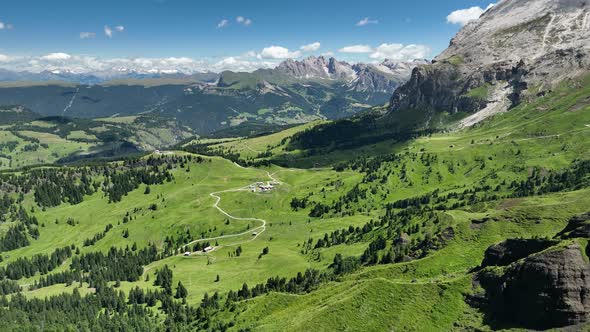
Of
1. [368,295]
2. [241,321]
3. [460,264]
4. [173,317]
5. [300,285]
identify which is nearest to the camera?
[368,295]

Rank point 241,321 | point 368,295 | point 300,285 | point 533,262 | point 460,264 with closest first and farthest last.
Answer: point 533,262 → point 368,295 → point 460,264 → point 241,321 → point 300,285

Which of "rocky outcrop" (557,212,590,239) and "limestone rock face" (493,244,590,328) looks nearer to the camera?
"limestone rock face" (493,244,590,328)

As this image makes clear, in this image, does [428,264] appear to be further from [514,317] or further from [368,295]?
[514,317]

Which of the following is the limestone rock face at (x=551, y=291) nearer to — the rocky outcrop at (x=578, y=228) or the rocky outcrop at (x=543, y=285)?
the rocky outcrop at (x=543, y=285)

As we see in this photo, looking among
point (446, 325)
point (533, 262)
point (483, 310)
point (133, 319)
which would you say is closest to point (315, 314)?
point (446, 325)

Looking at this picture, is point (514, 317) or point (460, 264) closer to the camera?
point (514, 317)

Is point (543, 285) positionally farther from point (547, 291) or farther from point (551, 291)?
point (551, 291)

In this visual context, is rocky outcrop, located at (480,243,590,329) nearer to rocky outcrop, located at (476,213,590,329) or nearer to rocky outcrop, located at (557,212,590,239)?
rocky outcrop, located at (476,213,590,329)

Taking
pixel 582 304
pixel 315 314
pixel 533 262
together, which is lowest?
pixel 315 314

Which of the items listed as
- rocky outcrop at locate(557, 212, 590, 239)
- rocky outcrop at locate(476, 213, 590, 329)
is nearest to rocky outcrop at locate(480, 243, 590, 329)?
rocky outcrop at locate(476, 213, 590, 329)
